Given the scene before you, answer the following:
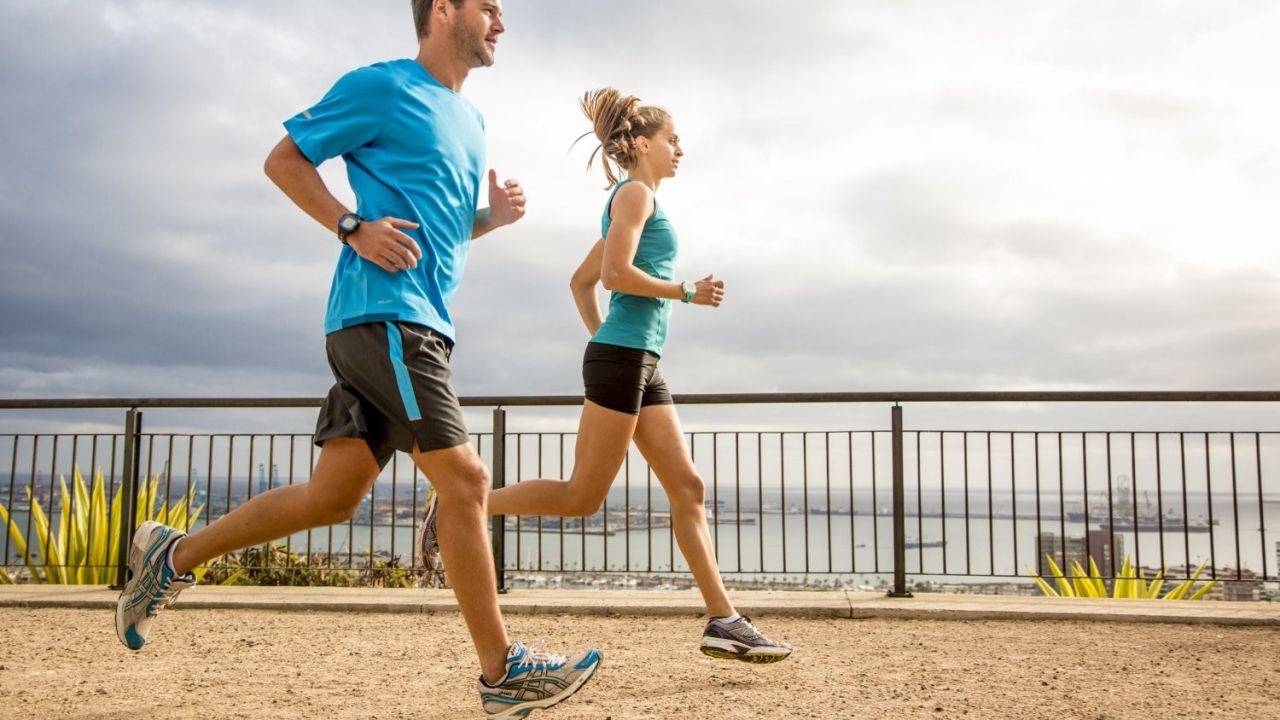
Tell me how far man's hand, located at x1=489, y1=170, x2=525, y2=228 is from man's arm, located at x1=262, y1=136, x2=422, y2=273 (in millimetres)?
530

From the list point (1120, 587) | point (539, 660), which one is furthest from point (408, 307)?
point (1120, 587)

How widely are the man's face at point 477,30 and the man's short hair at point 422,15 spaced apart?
9 centimetres

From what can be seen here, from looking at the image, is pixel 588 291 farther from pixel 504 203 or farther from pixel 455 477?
pixel 455 477

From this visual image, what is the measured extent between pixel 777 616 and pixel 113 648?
3274 millimetres

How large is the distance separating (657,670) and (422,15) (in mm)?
2565

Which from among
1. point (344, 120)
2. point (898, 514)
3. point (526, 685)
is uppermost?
point (344, 120)

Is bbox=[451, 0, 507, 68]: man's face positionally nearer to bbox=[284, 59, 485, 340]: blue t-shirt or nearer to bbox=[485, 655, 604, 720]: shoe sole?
bbox=[284, 59, 485, 340]: blue t-shirt

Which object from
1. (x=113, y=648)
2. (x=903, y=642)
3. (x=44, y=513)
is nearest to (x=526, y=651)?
(x=903, y=642)

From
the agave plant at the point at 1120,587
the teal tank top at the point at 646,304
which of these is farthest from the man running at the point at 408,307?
the agave plant at the point at 1120,587

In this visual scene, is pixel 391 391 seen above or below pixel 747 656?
above

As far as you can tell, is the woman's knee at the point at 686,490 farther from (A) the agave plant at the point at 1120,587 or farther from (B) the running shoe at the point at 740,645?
(A) the agave plant at the point at 1120,587

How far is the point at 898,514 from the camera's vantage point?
605 cm

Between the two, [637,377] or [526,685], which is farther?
[637,377]

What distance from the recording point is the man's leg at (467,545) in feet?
7.77
